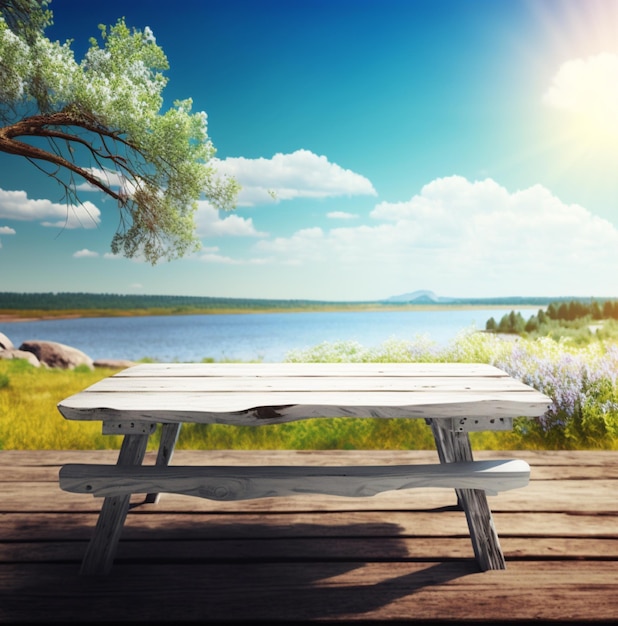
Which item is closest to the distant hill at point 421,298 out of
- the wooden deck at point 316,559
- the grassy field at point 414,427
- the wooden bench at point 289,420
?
the grassy field at point 414,427

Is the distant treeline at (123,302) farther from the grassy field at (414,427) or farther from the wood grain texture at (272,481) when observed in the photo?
the wood grain texture at (272,481)

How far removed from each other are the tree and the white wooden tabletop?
2.40 metres

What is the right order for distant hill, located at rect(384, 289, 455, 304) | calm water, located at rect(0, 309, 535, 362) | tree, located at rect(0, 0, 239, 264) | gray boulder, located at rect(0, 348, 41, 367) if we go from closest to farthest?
tree, located at rect(0, 0, 239, 264), gray boulder, located at rect(0, 348, 41, 367), calm water, located at rect(0, 309, 535, 362), distant hill, located at rect(384, 289, 455, 304)

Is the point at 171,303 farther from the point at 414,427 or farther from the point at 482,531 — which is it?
the point at 482,531

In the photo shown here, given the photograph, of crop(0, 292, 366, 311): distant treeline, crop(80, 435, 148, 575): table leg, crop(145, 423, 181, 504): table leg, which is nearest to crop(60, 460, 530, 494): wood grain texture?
crop(80, 435, 148, 575): table leg

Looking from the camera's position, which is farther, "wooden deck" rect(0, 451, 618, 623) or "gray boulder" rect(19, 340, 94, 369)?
"gray boulder" rect(19, 340, 94, 369)

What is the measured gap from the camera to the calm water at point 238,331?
511cm

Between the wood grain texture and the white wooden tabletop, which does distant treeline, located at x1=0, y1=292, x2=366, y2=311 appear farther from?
the wood grain texture

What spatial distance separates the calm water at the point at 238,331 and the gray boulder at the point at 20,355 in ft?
0.47

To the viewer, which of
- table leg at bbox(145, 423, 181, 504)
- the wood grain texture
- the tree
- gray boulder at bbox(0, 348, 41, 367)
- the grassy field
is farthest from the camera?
gray boulder at bbox(0, 348, 41, 367)

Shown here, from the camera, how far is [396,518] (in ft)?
7.60

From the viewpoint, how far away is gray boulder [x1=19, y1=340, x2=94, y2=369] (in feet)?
17.0

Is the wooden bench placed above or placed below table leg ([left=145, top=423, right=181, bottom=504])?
above

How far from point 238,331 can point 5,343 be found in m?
3.20
